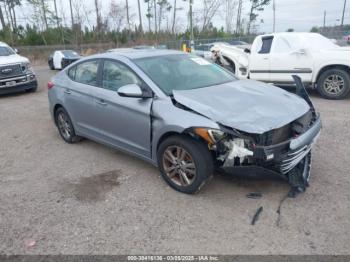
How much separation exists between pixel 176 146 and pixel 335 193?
6.03 feet

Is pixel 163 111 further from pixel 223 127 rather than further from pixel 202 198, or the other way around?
pixel 202 198

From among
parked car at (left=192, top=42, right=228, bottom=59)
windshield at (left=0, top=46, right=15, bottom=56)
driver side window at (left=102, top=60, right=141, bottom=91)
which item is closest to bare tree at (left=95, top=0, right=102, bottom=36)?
parked car at (left=192, top=42, right=228, bottom=59)

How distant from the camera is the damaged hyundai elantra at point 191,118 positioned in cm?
321

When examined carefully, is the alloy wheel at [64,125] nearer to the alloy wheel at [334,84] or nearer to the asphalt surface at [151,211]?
the asphalt surface at [151,211]

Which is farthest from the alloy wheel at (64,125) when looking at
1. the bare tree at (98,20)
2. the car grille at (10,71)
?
the bare tree at (98,20)

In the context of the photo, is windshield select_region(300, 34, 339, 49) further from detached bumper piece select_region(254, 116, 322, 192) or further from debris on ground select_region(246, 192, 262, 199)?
debris on ground select_region(246, 192, 262, 199)

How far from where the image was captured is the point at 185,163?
3545 millimetres

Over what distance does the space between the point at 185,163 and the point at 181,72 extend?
Result: 1.36 m

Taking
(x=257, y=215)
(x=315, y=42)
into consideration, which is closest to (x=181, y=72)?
(x=257, y=215)

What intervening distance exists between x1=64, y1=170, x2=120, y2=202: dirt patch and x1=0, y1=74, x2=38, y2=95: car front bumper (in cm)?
785

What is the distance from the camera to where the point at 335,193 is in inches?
139

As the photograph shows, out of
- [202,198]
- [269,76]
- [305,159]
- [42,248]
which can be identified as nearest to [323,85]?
[269,76]

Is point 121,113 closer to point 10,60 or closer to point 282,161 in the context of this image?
point 282,161

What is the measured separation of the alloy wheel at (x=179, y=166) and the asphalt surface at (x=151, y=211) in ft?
0.62
